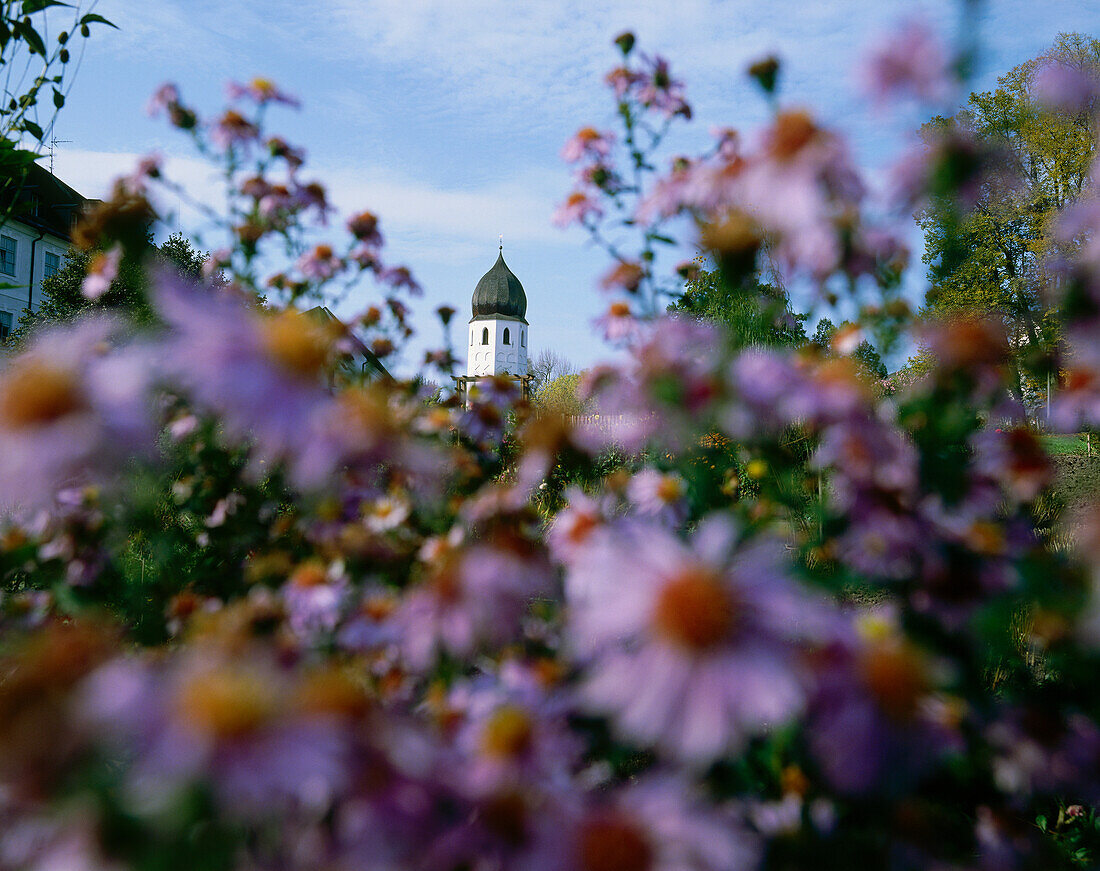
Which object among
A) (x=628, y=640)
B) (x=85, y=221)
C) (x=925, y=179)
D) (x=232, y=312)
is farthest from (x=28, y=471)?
(x=85, y=221)

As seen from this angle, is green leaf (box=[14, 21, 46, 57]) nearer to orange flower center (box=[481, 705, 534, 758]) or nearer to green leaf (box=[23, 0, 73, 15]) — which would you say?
green leaf (box=[23, 0, 73, 15])

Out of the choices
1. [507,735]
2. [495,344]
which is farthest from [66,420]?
[495,344]

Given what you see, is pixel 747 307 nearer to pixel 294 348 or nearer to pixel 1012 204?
pixel 1012 204

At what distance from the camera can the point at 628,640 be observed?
88 cm

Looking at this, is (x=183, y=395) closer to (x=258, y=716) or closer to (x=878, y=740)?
(x=258, y=716)

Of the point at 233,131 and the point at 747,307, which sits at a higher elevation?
the point at 233,131

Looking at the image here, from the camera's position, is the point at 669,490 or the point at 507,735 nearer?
the point at 507,735

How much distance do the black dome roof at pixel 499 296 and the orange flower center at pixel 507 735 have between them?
43336 millimetres

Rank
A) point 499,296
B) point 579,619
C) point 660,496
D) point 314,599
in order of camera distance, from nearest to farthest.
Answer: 1. point 579,619
2. point 314,599
3. point 660,496
4. point 499,296

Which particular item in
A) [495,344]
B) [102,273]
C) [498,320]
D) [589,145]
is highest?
[498,320]

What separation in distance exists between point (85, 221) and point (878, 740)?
7.12ft

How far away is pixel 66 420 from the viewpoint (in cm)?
78

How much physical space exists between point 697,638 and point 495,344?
4323 centimetres

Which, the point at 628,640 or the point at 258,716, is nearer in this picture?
the point at 258,716
